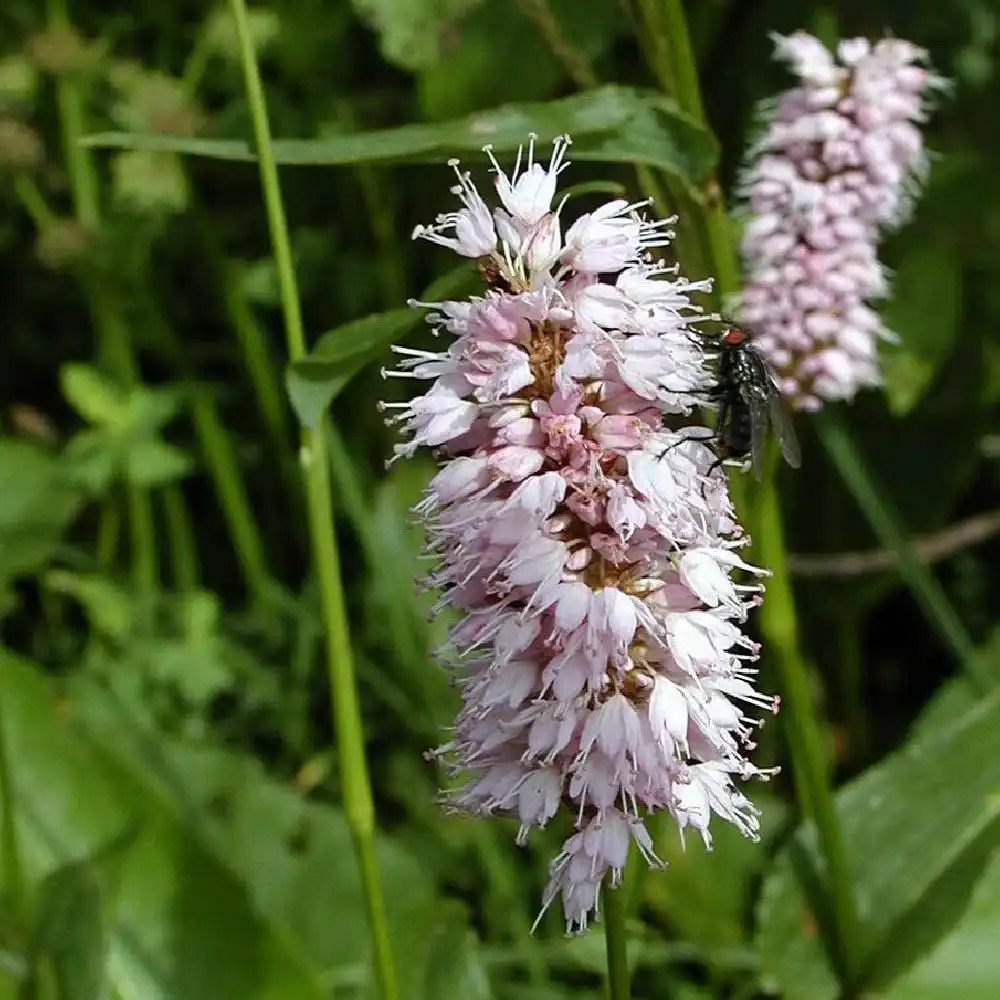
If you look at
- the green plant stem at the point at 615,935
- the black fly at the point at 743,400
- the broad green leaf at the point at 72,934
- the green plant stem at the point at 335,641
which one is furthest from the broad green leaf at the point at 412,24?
the green plant stem at the point at 615,935

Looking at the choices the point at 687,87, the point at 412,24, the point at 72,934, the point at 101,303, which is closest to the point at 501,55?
the point at 412,24

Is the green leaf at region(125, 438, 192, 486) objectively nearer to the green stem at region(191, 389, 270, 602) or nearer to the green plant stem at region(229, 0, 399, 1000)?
the green stem at region(191, 389, 270, 602)

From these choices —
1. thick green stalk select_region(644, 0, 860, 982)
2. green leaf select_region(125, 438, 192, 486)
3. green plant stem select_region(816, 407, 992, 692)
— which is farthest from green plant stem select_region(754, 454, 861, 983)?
green leaf select_region(125, 438, 192, 486)

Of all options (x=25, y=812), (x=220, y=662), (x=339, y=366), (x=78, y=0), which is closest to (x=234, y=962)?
(x=25, y=812)

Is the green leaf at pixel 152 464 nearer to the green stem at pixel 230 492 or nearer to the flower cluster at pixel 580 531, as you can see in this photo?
the green stem at pixel 230 492

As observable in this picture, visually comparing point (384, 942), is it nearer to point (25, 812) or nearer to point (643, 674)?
point (643, 674)
